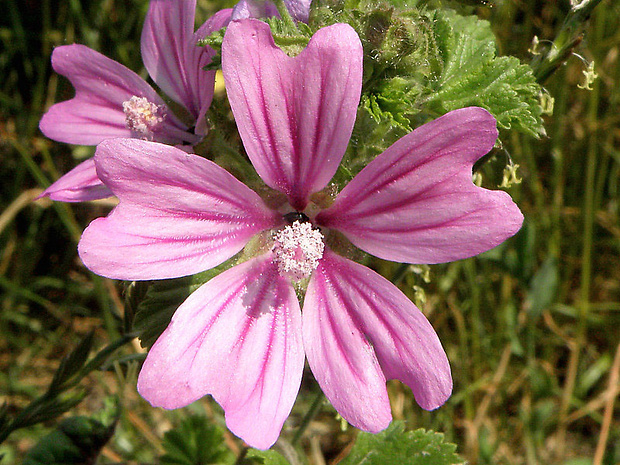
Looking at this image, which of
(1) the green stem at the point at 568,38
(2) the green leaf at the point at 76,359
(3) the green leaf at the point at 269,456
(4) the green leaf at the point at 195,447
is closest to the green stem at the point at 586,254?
(1) the green stem at the point at 568,38

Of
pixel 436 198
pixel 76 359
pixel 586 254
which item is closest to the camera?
pixel 436 198

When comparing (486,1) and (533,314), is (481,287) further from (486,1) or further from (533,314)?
(486,1)

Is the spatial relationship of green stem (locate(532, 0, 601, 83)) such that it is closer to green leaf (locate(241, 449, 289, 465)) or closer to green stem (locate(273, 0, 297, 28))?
green stem (locate(273, 0, 297, 28))

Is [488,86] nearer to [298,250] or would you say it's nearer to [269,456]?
[298,250]

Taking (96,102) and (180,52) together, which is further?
(96,102)

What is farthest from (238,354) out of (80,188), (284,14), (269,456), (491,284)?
(491,284)

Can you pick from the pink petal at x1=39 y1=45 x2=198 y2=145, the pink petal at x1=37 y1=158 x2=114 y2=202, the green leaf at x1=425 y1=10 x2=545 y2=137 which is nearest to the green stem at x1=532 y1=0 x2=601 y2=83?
the green leaf at x1=425 y1=10 x2=545 y2=137
